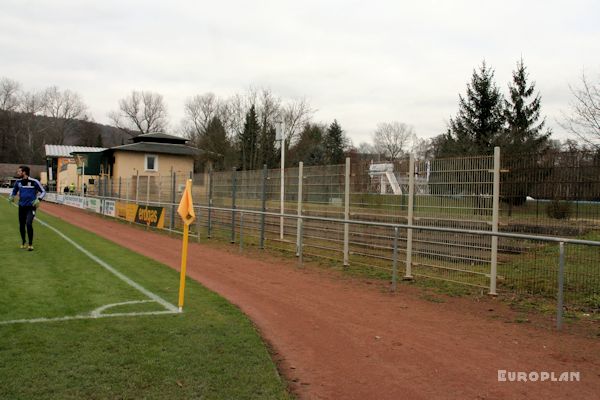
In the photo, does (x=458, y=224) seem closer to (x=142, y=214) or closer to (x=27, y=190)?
(x=27, y=190)

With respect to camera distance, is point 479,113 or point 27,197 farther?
point 479,113

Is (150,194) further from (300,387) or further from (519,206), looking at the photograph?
(300,387)

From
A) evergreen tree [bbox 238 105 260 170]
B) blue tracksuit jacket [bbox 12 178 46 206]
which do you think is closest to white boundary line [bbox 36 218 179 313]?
blue tracksuit jacket [bbox 12 178 46 206]

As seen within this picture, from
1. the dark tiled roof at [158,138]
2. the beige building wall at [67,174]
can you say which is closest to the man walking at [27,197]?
the dark tiled roof at [158,138]

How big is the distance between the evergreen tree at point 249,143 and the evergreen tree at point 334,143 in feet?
31.4

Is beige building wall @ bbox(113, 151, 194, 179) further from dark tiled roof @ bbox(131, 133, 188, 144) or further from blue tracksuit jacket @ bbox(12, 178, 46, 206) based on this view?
blue tracksuit jacket @ bbox(12, 178, 46, 206)

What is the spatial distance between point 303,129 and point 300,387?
67.1 metres

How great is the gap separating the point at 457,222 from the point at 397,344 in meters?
3.97

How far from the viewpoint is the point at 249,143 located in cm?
6700

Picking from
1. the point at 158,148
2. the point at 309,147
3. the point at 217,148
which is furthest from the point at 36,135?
the point at 309,147

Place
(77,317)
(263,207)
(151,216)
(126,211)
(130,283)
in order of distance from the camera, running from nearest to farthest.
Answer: (77,317)
(130,283)
(263,207)
(151,216)
(126,211)

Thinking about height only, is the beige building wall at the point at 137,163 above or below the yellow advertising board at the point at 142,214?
above

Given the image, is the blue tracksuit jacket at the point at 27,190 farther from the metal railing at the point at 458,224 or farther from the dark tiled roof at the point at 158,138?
the dark tiled roof at the point at 158,138

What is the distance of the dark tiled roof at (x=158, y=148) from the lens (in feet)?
163
